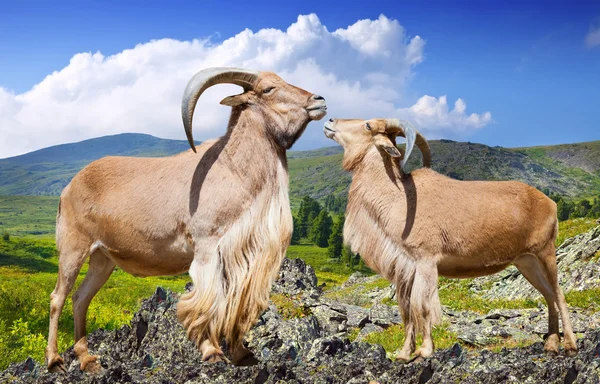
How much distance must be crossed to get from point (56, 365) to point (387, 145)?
6.95m

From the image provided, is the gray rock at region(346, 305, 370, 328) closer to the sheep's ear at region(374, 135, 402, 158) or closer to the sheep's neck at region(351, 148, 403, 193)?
the sheep's neck at region(351, 148, 403, 193)

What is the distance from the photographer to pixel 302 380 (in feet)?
24.3

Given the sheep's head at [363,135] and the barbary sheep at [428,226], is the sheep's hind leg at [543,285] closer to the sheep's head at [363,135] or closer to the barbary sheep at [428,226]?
the barbary sheep at [428,226]

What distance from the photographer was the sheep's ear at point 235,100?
9.05 m

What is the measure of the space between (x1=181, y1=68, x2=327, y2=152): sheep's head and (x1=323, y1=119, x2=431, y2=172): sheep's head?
2.26 metres

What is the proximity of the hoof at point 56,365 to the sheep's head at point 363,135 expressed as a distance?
627 centimetres

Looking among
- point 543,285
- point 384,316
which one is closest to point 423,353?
point 543,285

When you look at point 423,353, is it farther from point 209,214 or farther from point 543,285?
point 209,214

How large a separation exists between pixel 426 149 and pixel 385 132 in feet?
3.16

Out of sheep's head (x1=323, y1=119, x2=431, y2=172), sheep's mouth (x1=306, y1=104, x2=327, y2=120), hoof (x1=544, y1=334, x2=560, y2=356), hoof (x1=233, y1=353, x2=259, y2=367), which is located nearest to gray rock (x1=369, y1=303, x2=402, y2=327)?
hoof (x1=544, y1=334, x2=560, y2=356)

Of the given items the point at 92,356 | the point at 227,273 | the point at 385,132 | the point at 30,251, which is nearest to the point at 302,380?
the point at 227,273

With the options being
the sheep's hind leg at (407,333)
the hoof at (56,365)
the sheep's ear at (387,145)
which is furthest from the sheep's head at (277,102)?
→ the hoof at (56,365)

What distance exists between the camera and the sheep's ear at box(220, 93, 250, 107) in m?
9.05

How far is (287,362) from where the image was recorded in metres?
8.05
